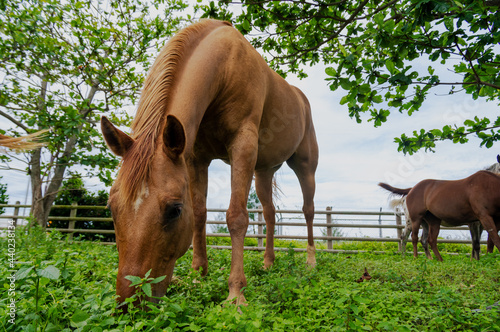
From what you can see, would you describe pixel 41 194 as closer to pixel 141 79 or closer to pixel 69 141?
pixel 69 141

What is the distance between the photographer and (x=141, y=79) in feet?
27.6

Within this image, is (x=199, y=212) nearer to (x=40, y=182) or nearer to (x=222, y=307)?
(x=222, y=307)

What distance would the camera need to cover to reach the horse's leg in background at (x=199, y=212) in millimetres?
3111

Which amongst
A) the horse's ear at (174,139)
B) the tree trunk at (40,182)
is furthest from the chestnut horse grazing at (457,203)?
the tree trunk at (40,182)

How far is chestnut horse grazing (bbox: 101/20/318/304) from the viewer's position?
5.72 ft

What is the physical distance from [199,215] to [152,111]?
1429mm

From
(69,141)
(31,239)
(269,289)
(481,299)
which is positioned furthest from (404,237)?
(69,141)

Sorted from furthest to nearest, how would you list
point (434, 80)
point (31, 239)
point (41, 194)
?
point (41, 194)
point (31, 239)
point (434, 80)

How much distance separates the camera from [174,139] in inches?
74.7

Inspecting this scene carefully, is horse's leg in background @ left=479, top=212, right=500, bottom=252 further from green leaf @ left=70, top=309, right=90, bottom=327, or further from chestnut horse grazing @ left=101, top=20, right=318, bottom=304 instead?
green leaf @ left=70, top=309, right=90, bottom=327

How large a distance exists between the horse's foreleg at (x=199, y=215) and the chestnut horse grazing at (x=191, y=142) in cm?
1

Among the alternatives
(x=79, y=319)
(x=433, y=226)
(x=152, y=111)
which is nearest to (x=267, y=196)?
(x=152, y=111)

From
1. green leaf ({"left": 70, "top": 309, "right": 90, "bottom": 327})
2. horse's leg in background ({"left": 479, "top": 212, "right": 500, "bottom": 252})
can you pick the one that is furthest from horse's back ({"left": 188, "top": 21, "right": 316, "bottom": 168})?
horse's leg in background ({"left": 479, "top": 212, "right": 500, "bottom": 252})

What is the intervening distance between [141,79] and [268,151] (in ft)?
20.5
